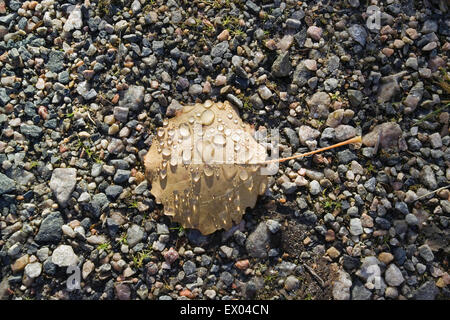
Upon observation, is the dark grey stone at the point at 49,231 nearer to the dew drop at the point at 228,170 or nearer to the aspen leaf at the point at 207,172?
the aspen leaf at the point at 207,172

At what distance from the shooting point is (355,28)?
10.3ft

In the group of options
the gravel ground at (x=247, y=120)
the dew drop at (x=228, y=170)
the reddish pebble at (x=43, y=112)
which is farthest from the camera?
the reddish pebble at (x=43, y=112)

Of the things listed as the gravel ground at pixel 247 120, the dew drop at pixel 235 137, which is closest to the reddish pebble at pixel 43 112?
the gravel ground at pixel 247 120

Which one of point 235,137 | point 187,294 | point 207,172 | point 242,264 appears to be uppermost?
point 235,137

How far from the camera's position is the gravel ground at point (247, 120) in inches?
112

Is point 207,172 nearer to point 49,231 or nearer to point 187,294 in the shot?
point 187,294

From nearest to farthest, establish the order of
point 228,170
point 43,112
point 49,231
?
1. point 228,170
2. point 49,231
3. point 43,112

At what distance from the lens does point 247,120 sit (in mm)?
3061

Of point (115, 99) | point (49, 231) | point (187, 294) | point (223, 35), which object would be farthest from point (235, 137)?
point (49, 231)

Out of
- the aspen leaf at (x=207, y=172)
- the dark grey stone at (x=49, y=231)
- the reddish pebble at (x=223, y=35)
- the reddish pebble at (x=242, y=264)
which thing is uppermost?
the reddish pebble at (x=223, y=35)

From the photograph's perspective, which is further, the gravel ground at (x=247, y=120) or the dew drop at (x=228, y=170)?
the gravel ground at (x=247, y=120)

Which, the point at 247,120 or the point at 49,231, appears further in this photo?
the point at 247,120

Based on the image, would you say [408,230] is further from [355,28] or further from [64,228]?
[64,228]

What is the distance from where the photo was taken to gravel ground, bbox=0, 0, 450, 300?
285 cm
